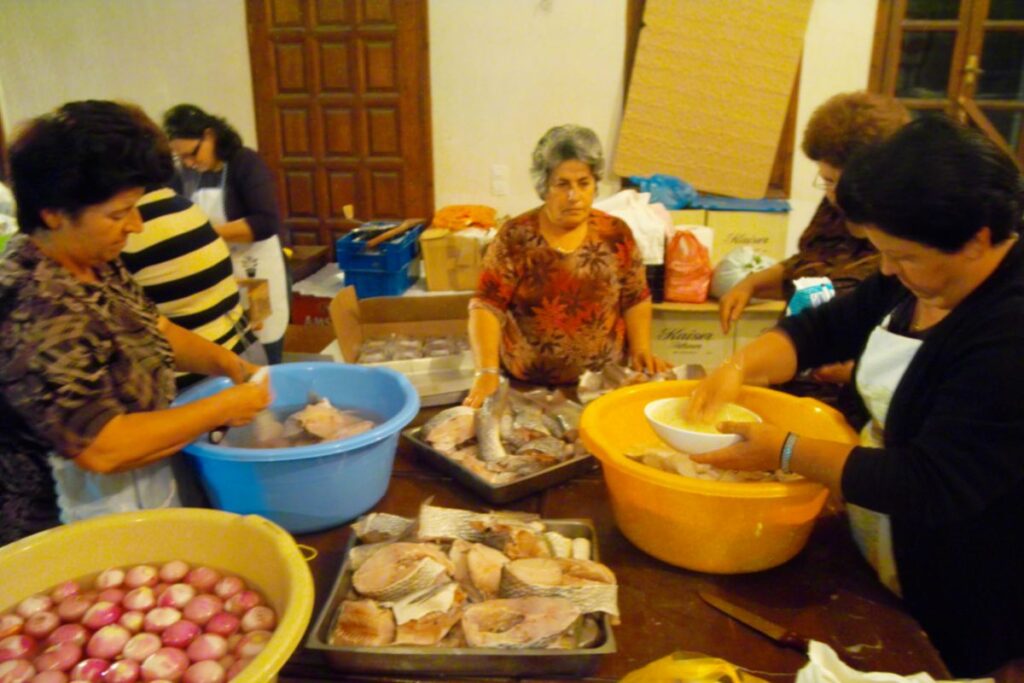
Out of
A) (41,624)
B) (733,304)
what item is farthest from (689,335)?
(41,624)

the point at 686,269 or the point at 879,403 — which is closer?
the point at 879,403

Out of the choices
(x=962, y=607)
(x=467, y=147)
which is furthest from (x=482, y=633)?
(x=467, y=147)

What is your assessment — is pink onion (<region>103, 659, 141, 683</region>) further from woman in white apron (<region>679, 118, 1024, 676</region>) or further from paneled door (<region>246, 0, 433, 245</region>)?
paneled door (<region>246, 0, 433, 245</region>)

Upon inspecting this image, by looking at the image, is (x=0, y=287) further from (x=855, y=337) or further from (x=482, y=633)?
(x=855, y=337)

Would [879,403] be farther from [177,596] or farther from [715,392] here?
[177,596]

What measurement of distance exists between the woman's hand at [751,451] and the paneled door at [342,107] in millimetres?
4058

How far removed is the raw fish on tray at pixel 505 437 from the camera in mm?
1492

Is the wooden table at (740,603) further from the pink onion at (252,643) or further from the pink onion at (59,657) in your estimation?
the pink onion at (59,657)

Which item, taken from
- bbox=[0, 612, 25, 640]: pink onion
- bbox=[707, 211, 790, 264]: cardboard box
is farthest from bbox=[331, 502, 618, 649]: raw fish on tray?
bbox=[707, 211, 790, 264]: cardboard box

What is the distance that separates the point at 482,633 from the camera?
1.02 meters

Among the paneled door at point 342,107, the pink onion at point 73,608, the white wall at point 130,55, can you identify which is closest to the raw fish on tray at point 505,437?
the pink onion at point 73,608

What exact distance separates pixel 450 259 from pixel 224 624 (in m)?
3.22

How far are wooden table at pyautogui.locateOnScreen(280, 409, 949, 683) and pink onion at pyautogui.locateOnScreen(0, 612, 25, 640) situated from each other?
15.0 inches

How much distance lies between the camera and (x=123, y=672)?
937 millimetres
